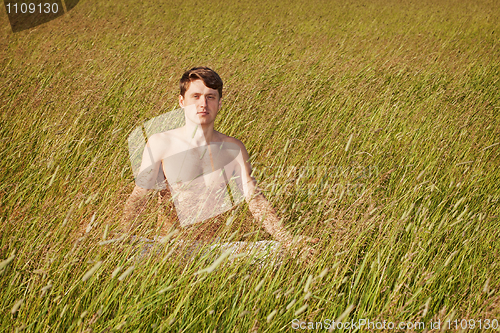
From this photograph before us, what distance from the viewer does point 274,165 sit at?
8.11ft

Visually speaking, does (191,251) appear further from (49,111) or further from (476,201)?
(49,111)

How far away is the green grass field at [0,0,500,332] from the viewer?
125 centimetres

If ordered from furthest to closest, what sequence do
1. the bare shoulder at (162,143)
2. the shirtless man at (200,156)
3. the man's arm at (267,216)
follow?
the bare shoulder at (162,143) → the shirtless man at (200,156) → the man's arm at (267,216)

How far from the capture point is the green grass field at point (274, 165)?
1250 mm

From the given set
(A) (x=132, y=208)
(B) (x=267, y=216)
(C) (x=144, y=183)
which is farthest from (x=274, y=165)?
(A) (x=132, y=208)

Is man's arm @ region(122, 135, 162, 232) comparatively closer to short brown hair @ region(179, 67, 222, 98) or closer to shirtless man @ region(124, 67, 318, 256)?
shirtless man @ region(124, 67, 318, 256)

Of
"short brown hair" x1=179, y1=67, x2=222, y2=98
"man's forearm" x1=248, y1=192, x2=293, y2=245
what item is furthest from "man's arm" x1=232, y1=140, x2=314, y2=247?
"short brown hair" x1=179, y1=67, x2=222, y2=98

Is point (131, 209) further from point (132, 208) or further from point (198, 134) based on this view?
point (198, 134)

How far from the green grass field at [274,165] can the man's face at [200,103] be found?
0.31m

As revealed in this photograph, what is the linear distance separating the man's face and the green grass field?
0.31 meters

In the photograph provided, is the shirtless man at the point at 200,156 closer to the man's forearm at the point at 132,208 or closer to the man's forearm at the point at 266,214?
the man's forearm at the point at 266,214

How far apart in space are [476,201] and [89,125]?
291cm

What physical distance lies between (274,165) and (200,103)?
76 cm

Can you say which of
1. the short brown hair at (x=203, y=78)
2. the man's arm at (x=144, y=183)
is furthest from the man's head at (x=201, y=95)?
the man's arm at (x=144, y=183)
